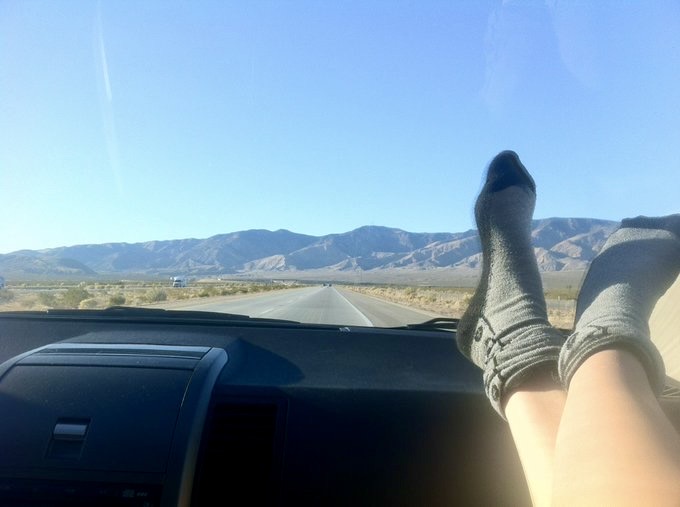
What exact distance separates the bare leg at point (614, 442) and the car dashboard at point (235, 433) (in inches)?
43.0

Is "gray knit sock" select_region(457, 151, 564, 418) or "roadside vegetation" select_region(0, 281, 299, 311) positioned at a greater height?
"gray knit sock" select_region(457, 151, 564, 418)

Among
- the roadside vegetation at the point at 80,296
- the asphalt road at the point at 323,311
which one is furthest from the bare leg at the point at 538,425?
the asphalt road at the point at 323,311

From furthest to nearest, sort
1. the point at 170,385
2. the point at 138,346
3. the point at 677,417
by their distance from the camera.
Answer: the point at 138,346
the point at 677,417
the point at 170,385

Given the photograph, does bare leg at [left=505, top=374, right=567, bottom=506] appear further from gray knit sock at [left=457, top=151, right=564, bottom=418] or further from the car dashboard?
the car dashboard

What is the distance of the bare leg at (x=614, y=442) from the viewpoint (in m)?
1.46

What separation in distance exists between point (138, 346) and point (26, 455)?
82 cm

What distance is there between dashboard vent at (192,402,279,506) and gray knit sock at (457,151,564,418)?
0.94 m

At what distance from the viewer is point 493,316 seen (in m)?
2.61

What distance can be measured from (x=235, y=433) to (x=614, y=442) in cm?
165

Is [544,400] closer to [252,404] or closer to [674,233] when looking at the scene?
[674,233]

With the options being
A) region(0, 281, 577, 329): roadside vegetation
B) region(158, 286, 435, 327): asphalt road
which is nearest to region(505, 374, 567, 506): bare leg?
region(0, 281, 577, 329): roadside vegetation

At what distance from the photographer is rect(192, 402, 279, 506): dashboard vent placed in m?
2.63

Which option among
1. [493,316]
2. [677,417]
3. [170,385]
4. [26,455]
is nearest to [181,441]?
[170,385]

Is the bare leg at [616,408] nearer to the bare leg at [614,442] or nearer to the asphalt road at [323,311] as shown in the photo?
the bare leg at [614,442]
